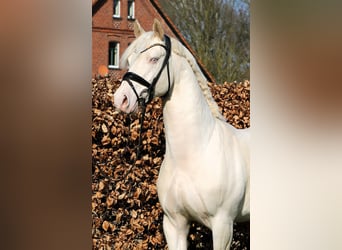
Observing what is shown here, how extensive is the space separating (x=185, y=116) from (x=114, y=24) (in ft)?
2.30

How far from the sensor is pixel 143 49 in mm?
2355

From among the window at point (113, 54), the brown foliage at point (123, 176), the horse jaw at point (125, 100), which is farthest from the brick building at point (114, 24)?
the brown foliage at point (123, 176)

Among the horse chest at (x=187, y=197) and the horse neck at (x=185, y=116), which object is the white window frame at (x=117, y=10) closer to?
the horse neck at (x=185, y=116)

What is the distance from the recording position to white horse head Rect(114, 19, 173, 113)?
2258 mm

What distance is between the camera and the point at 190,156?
2469mm

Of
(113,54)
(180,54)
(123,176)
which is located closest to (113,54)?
(113,54)

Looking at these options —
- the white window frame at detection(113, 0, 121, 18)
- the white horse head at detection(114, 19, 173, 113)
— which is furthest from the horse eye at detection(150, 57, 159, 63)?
the white window frame at detection(113, 0, 121, 18)

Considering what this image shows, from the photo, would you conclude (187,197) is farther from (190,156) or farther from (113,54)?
(113,54)
